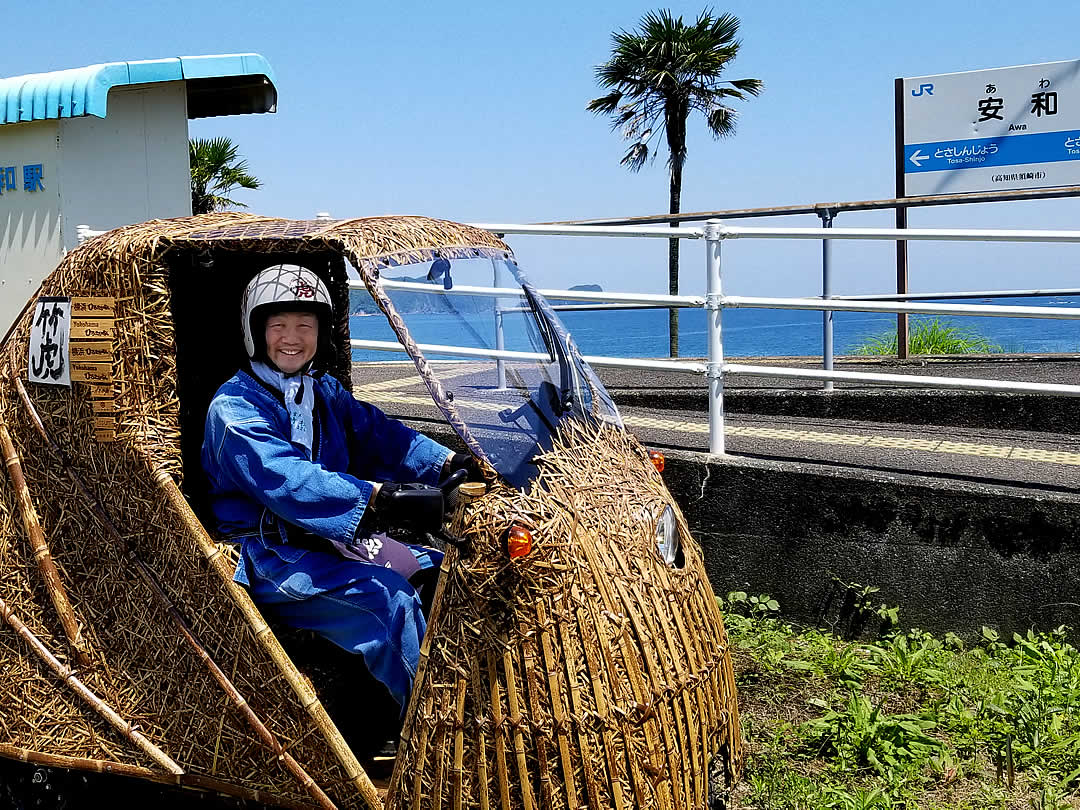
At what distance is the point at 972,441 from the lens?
665 centimetres

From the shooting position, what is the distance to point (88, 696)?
3.67 meters

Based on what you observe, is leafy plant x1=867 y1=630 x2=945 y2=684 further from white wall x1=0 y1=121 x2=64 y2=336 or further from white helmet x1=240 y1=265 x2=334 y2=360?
white wall x1=0 y1=121 x2=64 y2=336

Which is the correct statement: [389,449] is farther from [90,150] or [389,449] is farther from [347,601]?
[90,150]

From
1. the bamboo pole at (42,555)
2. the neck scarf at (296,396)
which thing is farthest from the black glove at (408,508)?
the bamboo pole at (42,555)

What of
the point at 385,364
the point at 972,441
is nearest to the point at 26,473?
the point at 972,441

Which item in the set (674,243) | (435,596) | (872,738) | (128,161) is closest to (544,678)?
(435,596)

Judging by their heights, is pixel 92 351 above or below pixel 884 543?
above

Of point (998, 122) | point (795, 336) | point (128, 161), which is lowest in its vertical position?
point (795, 336)

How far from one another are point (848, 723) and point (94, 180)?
6931mm

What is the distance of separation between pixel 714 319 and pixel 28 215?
5710 mm

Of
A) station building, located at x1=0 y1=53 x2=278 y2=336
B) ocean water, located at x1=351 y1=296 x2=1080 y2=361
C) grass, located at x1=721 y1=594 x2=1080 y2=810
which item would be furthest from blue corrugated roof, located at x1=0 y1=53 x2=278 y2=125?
ocean water, located at x1=351 y1=296 x2=1080 y2=361

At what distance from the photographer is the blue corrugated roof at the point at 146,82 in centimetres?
821

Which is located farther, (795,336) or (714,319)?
(795,336)

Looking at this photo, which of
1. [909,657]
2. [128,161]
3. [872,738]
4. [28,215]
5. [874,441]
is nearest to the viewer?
[872,738]
